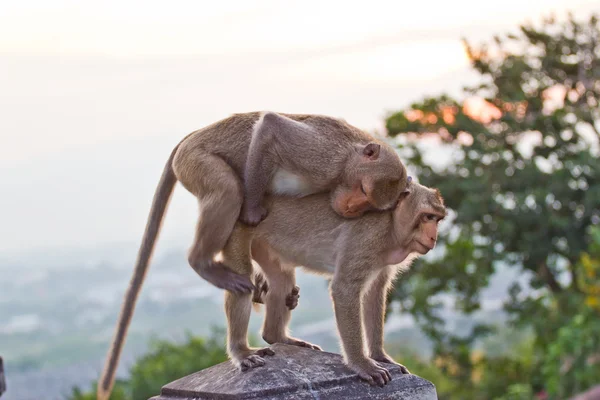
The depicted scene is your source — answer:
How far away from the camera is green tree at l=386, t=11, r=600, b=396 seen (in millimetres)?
15805

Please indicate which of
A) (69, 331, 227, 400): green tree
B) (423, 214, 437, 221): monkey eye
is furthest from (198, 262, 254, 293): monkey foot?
(69, 331, 227, 400): green tree

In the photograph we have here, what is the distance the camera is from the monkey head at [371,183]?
4574 mm

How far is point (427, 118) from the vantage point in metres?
16.8

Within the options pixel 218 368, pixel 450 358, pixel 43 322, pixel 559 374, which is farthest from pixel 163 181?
pixel 43 322

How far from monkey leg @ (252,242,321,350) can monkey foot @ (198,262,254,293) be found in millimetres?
348

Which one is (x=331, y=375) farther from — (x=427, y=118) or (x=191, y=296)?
(x=191, y=296)

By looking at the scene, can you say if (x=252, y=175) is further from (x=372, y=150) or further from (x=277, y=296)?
(x=277, y=296)

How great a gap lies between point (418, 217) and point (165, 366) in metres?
9.95

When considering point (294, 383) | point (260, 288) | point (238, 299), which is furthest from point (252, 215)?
point (294, 383)

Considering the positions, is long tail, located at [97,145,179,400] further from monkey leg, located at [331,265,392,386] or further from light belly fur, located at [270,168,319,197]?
monkey leg, located at [331,265,392,386]

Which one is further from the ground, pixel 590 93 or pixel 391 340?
pixel 590 93

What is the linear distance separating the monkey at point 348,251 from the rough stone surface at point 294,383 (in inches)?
2.9

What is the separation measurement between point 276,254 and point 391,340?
1778cm

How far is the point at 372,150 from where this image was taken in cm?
470
